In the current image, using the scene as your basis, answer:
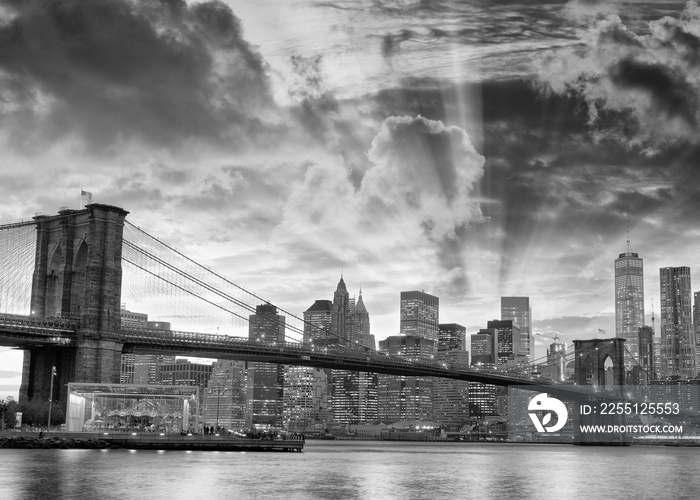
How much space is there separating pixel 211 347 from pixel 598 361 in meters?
81.6

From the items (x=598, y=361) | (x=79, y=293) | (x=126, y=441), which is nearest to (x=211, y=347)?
(x=79, y=293)

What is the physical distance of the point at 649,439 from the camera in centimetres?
17100

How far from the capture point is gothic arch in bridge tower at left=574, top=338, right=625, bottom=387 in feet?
497

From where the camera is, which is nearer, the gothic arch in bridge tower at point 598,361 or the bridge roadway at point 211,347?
the bridge roadway at point 211,347

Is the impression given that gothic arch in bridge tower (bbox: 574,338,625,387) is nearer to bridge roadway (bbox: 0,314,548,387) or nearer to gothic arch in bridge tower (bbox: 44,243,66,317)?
bridge roadway (bbox: 0,314,548,387)

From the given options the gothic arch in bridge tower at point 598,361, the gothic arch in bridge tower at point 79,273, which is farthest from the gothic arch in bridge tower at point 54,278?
the gothic arch in bridge tower at point 598,361

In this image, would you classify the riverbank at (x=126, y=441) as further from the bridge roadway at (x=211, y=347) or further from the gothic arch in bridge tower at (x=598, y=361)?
the gothic arch in bridge tower at (x=598, y=361)

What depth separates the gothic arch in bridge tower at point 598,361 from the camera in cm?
15162

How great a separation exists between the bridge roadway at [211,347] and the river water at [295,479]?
12491 mm

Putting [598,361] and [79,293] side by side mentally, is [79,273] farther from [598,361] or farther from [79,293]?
[598,361]

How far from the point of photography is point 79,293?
89.4m

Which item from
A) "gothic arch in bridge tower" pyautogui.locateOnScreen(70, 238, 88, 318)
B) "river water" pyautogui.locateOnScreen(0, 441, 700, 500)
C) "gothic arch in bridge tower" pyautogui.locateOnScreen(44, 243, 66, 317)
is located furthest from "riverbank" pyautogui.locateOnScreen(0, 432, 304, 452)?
"gothic arch in bridge tower" pyautogui.locateOnScreen(44, 243, 66, 317)

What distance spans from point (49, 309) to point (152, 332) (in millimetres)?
9785

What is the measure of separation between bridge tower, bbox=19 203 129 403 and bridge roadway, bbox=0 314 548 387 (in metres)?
1.66
